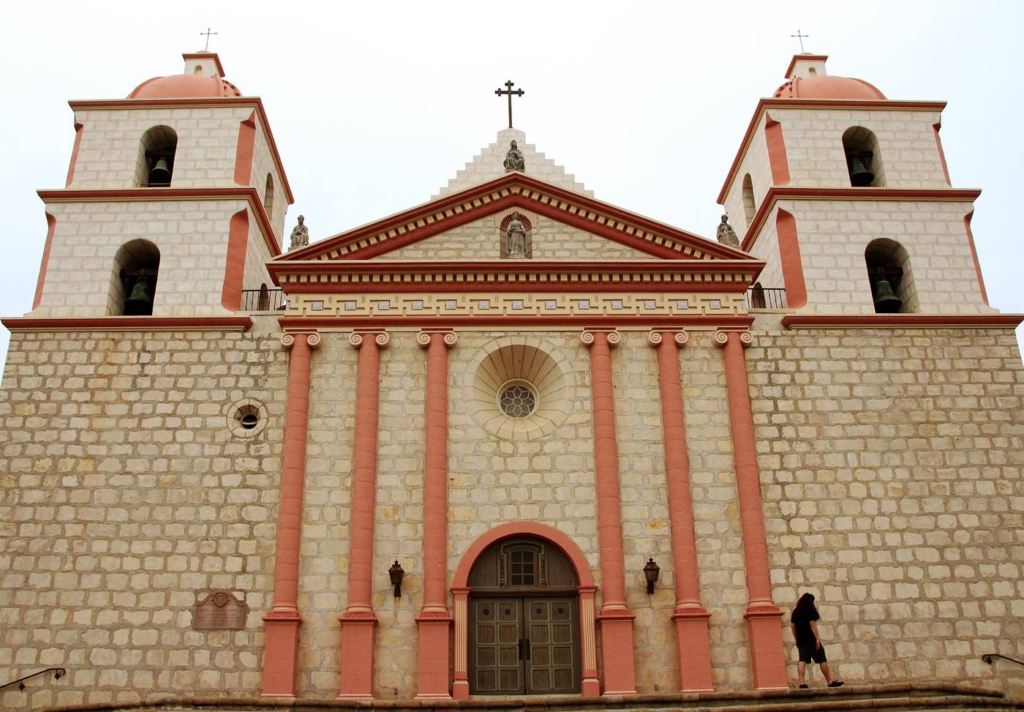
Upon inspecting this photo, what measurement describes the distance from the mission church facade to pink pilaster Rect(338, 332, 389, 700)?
2.1 inches

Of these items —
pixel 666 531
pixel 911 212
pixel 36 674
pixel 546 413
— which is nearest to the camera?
pixel 36 674

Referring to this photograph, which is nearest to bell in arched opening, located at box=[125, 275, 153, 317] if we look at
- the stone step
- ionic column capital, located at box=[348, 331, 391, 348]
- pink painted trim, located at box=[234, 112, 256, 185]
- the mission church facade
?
the mission church facade

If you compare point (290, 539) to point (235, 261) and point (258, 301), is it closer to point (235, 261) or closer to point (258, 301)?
point (258, 301)

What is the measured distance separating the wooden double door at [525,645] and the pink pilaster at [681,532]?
1.77m

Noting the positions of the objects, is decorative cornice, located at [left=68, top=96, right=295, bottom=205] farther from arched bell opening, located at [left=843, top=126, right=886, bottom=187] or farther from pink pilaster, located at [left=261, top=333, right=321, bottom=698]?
arched bell opening, located at [left=843, top=126, right=886, bottom=187]

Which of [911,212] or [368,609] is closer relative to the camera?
[368,609]

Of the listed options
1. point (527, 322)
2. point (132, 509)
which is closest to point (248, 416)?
point (132, 509)

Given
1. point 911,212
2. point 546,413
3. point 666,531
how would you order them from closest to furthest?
point 666,531, point 546,413, point 911,212

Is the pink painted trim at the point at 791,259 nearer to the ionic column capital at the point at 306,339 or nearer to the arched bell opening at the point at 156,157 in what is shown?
the ionic column capital at the point at 306,339

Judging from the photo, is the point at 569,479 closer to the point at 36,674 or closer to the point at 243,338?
the point at 243,338

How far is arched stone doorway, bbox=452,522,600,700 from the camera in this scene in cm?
1625

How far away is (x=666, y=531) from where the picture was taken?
1700 cm

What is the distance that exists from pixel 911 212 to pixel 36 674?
18284 millimetres

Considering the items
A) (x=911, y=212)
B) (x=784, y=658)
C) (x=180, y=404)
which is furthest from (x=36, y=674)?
(x=911, y=212)
